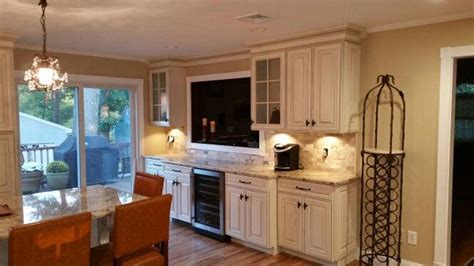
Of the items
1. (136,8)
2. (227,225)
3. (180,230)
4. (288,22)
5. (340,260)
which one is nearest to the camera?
(136,8)

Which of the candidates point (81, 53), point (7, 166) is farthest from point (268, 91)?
point (7, 166)

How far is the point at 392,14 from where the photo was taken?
3369 mm

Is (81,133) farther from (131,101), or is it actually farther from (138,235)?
(138,235)

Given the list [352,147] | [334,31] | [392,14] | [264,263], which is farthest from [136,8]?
[264,263]

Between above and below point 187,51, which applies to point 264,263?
below

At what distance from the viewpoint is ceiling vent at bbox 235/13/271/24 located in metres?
A: 3.31

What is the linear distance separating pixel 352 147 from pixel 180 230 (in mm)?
2580

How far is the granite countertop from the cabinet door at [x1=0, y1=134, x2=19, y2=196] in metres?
1.93

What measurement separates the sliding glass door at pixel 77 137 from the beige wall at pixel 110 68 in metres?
0.23

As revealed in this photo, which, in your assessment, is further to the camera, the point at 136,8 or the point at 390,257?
the point at 390,257

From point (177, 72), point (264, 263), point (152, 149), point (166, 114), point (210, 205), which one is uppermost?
point (177, 72)

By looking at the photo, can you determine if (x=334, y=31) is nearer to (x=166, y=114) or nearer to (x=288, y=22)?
(x=288, y=22)

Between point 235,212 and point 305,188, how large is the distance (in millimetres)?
1009

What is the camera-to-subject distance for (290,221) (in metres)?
4.17
